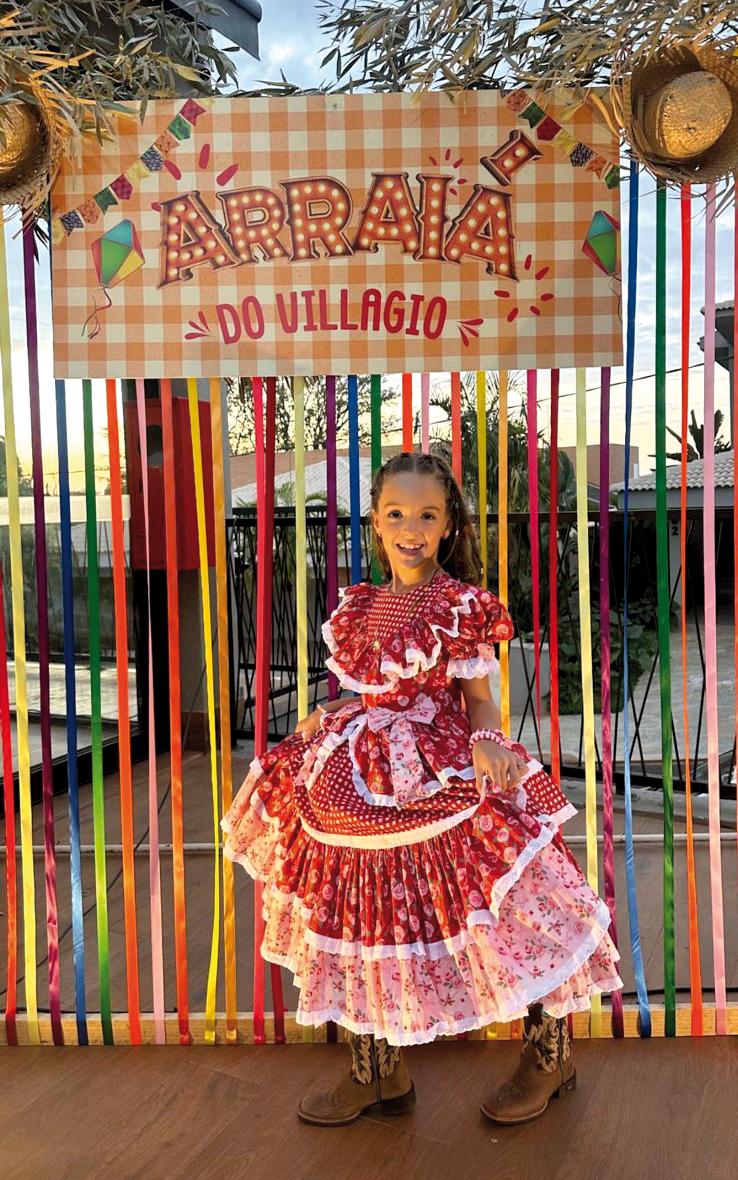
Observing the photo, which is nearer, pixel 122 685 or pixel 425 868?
pixel 425 868

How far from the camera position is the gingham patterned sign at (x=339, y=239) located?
193 cm

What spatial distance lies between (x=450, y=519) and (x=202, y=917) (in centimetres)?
150

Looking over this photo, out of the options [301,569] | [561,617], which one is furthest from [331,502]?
[561,617]

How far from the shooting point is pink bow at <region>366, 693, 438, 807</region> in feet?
5.48

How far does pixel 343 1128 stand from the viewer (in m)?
1.82

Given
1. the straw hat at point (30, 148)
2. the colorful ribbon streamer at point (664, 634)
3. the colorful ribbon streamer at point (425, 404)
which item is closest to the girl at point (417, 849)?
the colorful ribbon streamer at point (425, 404)

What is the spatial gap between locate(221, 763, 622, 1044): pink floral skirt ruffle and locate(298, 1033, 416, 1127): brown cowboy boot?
0.19 meters

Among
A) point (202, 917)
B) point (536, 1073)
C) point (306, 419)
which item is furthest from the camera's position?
point (306, 419)

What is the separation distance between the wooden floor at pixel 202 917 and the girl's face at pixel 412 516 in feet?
3.86

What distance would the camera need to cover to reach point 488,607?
1784 mm

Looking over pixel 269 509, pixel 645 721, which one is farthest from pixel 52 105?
pixel 645 721

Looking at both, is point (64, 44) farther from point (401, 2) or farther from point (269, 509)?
point (269, 509)

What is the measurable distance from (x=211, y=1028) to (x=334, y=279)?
1.60m

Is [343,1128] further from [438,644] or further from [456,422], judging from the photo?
[456,422]
